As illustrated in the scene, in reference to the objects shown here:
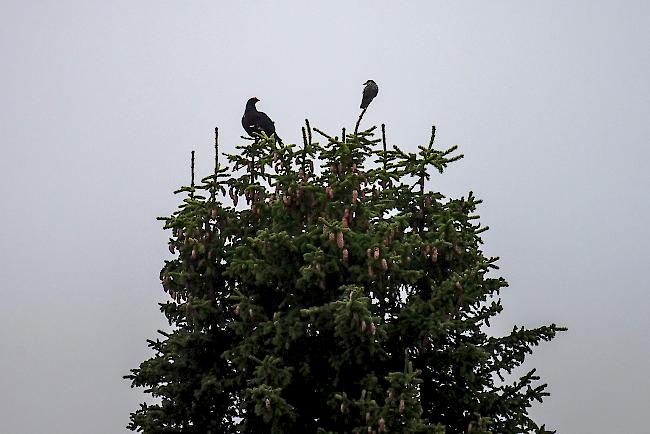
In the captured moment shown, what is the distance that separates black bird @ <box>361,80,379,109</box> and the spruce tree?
4.08 feet

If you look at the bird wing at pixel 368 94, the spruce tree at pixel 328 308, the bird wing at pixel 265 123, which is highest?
the bird wing at pixel 368 94

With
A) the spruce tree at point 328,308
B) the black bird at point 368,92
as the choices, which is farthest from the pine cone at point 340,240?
the black bird at point 368,92

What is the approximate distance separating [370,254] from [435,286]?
5.08 feet

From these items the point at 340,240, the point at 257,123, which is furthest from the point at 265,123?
the point at 340,240

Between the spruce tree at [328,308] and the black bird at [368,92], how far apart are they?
4.08 feet

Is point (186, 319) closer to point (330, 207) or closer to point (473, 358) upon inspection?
point (330, 207)

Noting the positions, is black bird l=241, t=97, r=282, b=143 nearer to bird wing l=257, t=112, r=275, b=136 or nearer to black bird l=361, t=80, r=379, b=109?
bird wing l=257, t=112, r=275, b=136

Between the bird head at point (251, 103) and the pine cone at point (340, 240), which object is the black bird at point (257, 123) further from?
the pine cone at point (340, 240)

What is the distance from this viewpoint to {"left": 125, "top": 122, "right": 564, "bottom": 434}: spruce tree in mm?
13484

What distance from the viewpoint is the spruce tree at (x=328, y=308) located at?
44.2 feet

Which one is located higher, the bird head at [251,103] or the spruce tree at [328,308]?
the bird head at [251,103]

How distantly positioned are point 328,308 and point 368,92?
5.71 metres

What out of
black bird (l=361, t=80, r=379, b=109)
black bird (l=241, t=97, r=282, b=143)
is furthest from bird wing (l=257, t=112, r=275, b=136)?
black bird (l=361, t=80, r=379, b=109)

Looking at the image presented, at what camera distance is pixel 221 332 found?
15203 millimetres
